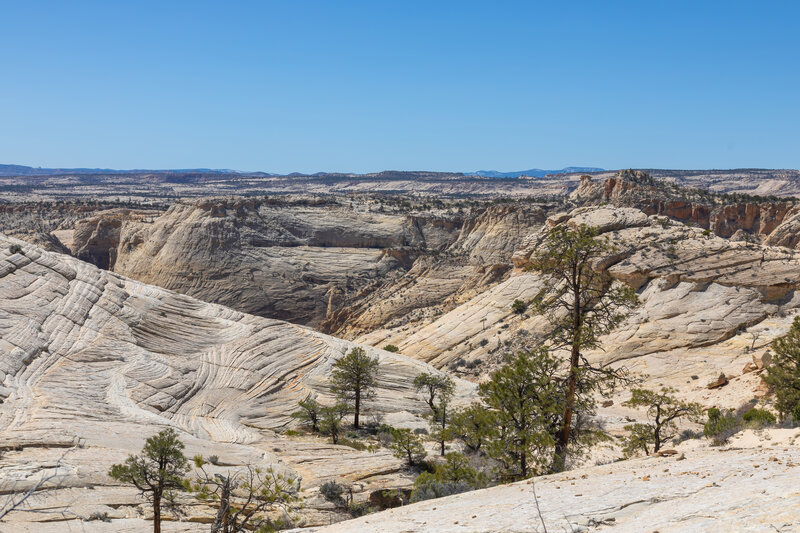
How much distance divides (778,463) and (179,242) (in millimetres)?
66076

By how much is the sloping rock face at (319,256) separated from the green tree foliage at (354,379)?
29.4m

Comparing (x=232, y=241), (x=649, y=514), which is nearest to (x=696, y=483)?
(x=649, y=514)

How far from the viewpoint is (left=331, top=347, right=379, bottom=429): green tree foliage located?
26533 millimetres

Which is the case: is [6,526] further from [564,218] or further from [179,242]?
[179,242]

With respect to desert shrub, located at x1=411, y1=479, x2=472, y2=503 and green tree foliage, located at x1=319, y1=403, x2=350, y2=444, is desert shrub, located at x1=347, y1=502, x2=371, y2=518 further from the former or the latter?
green tree foliage, located at x1=319, y1=403, x2=350, y2=444

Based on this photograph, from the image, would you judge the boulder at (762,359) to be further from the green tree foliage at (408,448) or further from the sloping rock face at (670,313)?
the green tree foliage at (408,448)

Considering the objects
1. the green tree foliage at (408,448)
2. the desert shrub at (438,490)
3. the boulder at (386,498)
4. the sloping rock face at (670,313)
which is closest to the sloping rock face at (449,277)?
the sloping rock face at (670,313)

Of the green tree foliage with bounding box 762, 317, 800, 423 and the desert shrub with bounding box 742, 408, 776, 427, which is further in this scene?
the green tree foliage with bounding box 762, 317, 800, 423

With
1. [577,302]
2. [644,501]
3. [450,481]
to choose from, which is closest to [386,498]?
[450,481]

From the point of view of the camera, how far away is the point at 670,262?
3841 cm

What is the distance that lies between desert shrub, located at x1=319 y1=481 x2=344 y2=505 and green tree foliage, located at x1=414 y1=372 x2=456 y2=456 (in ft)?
24.7

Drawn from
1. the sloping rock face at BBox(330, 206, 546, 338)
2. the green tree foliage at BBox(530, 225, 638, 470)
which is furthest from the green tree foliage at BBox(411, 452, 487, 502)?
the sloping rock face at BBox(330, 206, 546, 338)

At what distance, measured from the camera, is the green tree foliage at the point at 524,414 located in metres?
14.5

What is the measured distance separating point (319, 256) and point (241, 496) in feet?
182
